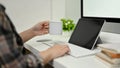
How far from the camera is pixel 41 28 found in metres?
1.22

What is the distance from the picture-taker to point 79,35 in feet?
3.30

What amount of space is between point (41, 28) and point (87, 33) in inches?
14.3

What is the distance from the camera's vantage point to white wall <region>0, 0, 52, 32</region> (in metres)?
1.58

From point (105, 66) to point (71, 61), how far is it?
123 millimetres

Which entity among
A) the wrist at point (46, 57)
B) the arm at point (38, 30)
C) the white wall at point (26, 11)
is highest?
the white wall at point (26, 11)

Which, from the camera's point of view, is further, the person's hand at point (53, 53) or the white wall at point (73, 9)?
the white wall at point (73, 9)

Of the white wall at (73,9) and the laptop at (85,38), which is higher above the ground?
the white wall at (73,9)

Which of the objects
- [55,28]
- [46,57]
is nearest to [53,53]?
[46,57]

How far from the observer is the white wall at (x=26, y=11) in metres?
1.58

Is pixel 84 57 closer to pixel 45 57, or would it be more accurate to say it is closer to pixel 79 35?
pixel 45 57

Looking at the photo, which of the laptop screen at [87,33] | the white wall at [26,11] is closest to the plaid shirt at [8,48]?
the laptop screen at [87,33]

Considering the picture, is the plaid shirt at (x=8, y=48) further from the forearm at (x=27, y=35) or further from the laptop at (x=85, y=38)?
the forearm at (x=27, y=35)

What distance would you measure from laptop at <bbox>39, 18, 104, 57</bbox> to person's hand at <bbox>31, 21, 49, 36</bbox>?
0.23 meters

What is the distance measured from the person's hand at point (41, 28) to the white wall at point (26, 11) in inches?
17.6
